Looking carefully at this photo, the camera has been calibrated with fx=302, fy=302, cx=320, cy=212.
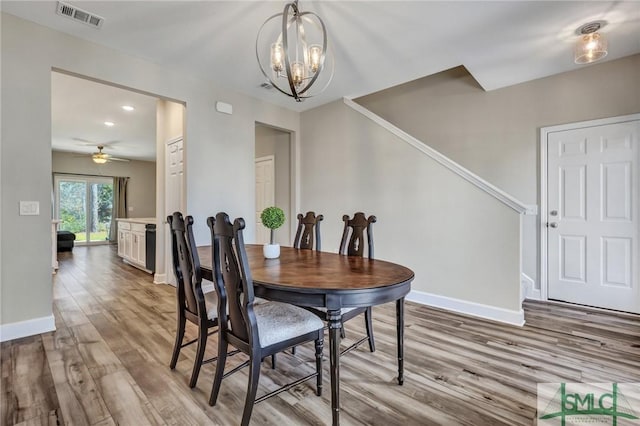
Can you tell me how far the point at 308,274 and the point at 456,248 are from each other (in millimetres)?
2256

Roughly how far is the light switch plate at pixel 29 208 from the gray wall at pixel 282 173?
304cm

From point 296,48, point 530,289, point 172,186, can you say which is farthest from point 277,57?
point 530,289

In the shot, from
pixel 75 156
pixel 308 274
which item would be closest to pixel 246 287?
pixel 308 274

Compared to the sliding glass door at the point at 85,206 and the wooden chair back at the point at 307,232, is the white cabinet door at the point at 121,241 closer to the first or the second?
the sliding glass door at the point at 85,206

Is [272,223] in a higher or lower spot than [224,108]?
lower

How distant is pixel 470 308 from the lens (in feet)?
10.3

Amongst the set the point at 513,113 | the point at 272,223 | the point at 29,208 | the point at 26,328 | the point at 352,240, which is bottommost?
the point at 26,328

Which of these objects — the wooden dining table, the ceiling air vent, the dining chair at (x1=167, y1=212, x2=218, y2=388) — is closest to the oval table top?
the wooden dining table

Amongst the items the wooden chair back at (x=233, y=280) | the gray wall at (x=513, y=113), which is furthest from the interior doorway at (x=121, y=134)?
the gray wall at (x=513, y=113)

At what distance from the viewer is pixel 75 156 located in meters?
8.68

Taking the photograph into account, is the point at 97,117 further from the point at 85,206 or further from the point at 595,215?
the point at 595,215

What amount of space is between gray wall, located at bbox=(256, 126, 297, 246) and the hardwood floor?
226cm

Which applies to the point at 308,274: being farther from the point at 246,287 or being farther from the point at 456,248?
the point at 456,248

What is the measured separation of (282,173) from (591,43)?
4033mm
